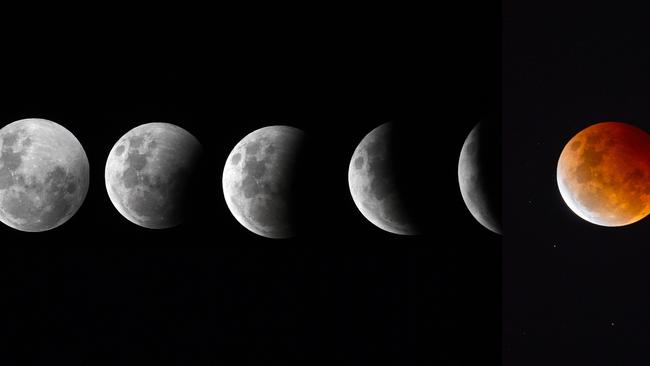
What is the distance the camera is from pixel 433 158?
532cm

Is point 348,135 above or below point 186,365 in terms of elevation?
above

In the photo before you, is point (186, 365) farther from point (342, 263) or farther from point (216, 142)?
point (216, 142)

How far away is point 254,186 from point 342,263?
3.62 meters

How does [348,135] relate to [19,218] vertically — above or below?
above

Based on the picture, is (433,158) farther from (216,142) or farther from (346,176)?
(216,142)

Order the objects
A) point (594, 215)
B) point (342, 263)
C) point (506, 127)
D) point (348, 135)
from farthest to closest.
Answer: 1. point (342, 263)
2. point (348, 135)
3. point (506, 127)
4. point (594, 215)

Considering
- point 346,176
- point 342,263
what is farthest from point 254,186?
point 342,263

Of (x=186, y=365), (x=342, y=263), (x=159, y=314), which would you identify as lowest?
(x=186, y=365)

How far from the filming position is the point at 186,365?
9.13 meters

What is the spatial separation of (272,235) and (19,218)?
1.88 metres

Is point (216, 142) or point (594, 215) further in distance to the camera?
point (216, 142)

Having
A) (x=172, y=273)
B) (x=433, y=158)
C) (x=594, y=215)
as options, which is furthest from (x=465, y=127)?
(x=172, y=273)

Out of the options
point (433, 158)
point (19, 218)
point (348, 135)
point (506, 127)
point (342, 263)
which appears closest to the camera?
point (506, 127)

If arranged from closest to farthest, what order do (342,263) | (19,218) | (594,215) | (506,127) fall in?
1. (594,215)
2. (506,127)
3. (19,218)
4. (342,263)
